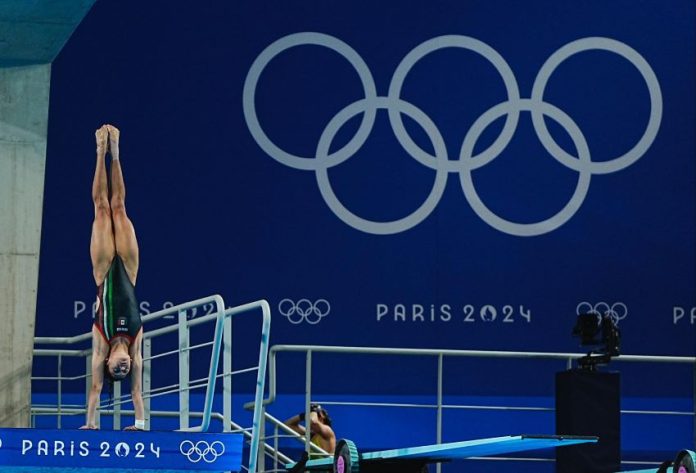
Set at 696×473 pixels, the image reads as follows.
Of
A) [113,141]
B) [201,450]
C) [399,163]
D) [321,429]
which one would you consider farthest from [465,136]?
[201,450]

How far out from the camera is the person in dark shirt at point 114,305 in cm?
815

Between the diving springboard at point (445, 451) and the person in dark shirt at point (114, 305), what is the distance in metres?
1.09

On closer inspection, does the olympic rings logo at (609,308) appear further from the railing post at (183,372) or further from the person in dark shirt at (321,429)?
the railing post at (183,372)

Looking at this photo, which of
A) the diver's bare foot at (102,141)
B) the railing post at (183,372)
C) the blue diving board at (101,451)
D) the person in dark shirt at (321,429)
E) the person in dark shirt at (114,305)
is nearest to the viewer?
the blue diving board at (101,451)

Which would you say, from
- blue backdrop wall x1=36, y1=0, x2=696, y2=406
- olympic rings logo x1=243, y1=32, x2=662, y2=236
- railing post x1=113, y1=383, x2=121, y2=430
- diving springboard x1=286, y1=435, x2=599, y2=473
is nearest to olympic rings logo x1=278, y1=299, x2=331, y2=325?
blue backdrop wall x1=36, y1=0, x2=696, y2=406

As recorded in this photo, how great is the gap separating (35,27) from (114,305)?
5.14 feet

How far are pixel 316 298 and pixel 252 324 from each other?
0.52 metres

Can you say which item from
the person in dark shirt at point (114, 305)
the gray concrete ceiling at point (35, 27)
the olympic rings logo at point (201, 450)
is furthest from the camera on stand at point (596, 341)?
the gray concrete ceiling at point (35, 27)

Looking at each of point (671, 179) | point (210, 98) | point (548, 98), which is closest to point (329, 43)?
point (210, 98)

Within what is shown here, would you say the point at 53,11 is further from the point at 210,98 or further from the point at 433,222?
the point at 433,222

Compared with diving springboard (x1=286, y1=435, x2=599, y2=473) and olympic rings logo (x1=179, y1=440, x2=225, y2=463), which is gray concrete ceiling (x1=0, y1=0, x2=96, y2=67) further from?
diving springboard (x1=286, y1=435, x2=599, y2=473)

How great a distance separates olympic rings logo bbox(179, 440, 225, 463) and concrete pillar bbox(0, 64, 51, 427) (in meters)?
1.46

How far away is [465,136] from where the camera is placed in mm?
11883

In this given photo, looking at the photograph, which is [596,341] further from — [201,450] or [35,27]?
[35,27]
